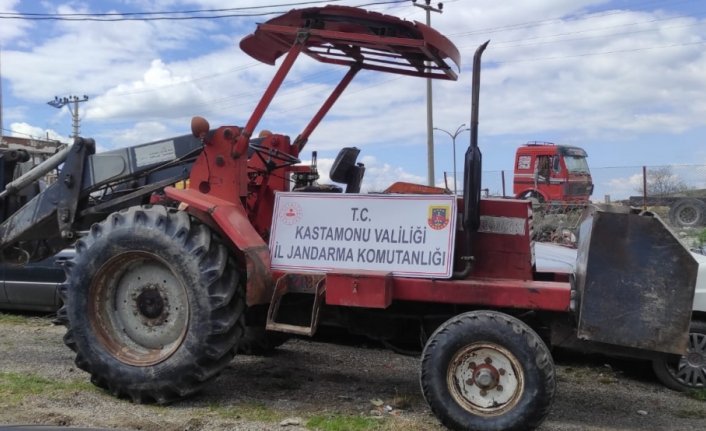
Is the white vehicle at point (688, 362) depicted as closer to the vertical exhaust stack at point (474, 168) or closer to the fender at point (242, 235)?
the vertical exhaust stack at point (474, 168)

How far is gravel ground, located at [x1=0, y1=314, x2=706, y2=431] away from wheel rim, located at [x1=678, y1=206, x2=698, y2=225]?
42.0 feet

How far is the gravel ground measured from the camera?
4.85m

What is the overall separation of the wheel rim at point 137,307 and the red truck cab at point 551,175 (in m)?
19.3

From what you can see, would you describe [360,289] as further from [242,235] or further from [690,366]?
[690,366]

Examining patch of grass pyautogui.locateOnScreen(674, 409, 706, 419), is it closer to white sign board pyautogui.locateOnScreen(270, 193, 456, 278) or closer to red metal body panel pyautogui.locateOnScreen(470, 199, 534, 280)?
red metal body panel pyautogui.locateOnScreen(470, 199, 534, 280)

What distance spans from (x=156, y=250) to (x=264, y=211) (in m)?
1.13

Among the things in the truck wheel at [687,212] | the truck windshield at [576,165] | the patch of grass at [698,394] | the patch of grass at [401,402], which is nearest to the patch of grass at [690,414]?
the patch of grass at [698,394]

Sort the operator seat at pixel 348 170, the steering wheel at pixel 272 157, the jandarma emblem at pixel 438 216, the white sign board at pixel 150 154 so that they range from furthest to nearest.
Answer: the operator seat at pixel 348 170
the steering wheel at pixel 272 157
the white sign board at pixel 150 154
the jandarma emblem at pixel 438 216

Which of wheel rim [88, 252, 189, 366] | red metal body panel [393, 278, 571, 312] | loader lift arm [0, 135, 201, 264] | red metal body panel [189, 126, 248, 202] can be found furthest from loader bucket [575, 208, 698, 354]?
loader lift arm [0, 135, 201, 264]

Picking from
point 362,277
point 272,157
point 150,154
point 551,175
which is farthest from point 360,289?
point 551,175

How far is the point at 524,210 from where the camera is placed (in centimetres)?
531

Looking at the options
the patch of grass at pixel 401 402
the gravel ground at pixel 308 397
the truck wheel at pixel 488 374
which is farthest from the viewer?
the patch of grass at pixel 401 402

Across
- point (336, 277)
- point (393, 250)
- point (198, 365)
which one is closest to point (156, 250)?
point (198, 365)

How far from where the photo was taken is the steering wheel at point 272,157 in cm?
593
